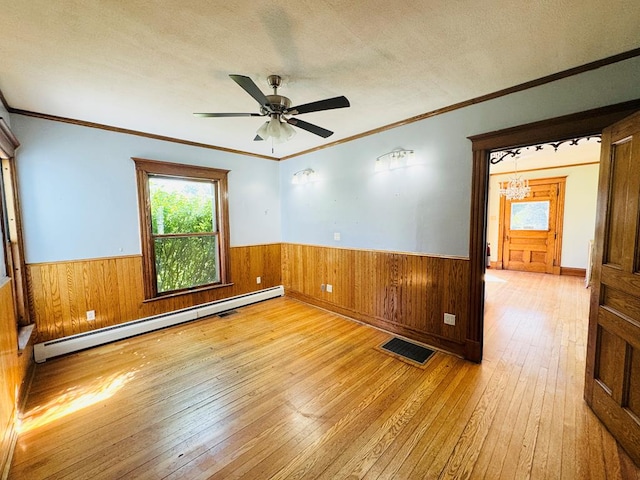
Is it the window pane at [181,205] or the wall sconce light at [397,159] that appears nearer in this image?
the wall sconce light at [397,159]

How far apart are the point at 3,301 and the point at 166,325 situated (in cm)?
181

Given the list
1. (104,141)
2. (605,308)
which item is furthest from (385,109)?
(104,141)

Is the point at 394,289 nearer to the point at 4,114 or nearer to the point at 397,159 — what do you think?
the point at 397,159

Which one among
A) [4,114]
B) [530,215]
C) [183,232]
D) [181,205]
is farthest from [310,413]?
[530,215]

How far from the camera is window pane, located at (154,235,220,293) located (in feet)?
12.0

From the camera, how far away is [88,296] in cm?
305

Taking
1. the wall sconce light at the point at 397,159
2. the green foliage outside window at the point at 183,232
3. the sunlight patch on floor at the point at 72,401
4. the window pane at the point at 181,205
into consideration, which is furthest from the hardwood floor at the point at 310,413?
the wall sconce light at the point at 397,159

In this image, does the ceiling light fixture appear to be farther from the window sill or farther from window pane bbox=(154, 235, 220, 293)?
the window sill

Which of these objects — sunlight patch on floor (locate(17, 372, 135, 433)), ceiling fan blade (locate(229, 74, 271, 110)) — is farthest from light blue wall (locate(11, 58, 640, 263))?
sunlight patch on floor (locate(17, 372, 135, 433))

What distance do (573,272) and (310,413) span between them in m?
7.33

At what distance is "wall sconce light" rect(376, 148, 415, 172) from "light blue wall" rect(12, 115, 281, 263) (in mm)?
2724

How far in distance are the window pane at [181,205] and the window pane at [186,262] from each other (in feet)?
0.54

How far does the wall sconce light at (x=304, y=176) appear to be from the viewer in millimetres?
4202

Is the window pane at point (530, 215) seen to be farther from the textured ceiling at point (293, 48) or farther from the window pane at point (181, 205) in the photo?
the window pane at point (181, 205)
